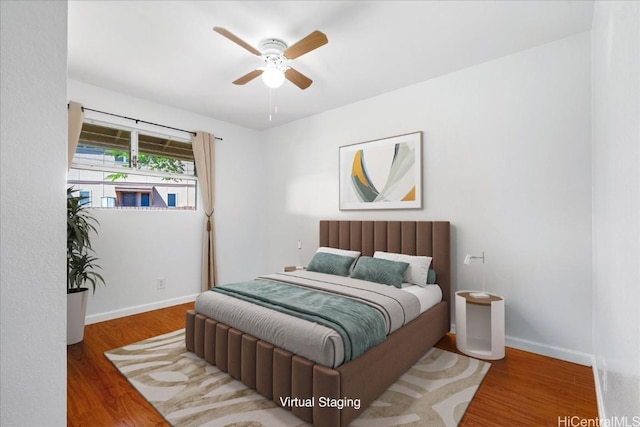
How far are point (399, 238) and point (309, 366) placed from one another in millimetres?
2077

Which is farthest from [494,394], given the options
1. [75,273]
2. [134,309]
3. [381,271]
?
[134,309]

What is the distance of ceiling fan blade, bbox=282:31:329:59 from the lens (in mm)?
2117

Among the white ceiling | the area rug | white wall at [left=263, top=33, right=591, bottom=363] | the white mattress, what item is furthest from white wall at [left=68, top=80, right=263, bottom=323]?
the white mattress

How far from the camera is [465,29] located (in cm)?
247

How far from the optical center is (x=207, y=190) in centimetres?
450

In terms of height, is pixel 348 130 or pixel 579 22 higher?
pixel 579 22

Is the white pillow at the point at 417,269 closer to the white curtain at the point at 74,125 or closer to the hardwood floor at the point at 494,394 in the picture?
the hardwood floor at the point at 494,394

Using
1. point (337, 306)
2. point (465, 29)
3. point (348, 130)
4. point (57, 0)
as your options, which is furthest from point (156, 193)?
point (465, 29)

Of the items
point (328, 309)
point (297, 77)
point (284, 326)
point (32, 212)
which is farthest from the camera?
point (297, 77)

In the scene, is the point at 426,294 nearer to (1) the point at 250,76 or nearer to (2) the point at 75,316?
(1) the point at 250,76

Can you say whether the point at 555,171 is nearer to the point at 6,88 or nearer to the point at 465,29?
the point at 465,29

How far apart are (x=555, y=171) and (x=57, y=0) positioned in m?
3.35

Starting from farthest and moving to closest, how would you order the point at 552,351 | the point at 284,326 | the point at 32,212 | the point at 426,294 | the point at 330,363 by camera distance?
the point at 426,294 < the point at 552,351 < the point at 284,326 < the point at 330,363 < the point at 32,212

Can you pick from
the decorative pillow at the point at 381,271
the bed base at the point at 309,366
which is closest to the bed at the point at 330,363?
the bed base at the point at 309,366
